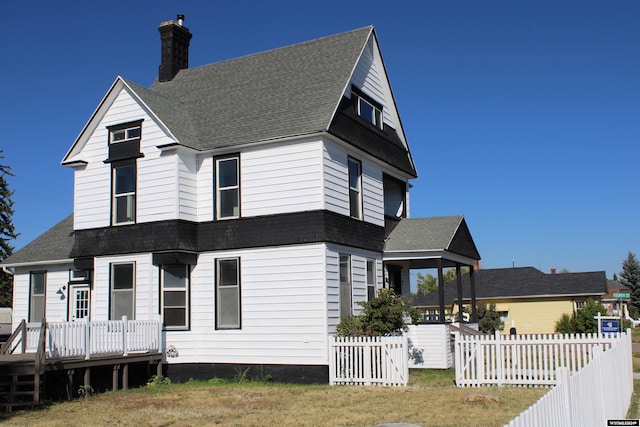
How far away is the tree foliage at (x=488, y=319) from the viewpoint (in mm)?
38812

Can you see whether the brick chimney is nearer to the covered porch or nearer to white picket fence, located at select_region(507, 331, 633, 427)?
the covered porch

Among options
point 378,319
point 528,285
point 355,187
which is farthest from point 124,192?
point 528,285

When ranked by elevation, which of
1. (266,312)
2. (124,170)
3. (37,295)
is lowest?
(266,312)

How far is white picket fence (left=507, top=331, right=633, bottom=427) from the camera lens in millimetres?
6116

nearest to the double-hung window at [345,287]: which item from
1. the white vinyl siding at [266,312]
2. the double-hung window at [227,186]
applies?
the white vinyl siding at [266,312]

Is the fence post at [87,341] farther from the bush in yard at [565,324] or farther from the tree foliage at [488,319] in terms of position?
the bush in yard at [565,324]

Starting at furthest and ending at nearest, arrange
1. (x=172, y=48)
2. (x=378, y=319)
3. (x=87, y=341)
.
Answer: (x=172, y=48) < (x=378, y=319) < (x=87, y=341)

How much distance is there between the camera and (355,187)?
21.2 m

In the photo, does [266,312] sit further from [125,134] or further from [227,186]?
[125,134]

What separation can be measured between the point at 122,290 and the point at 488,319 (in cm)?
2652

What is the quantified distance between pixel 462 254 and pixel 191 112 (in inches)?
411

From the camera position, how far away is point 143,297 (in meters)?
20.1

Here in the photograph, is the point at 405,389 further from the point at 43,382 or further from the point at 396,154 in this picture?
the point at 396,154

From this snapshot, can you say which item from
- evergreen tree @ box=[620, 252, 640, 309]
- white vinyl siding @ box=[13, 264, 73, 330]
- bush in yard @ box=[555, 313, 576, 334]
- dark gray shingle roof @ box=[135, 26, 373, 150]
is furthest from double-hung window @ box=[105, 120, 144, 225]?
evergreen tree @ box=[620, 252, 640, 309]
